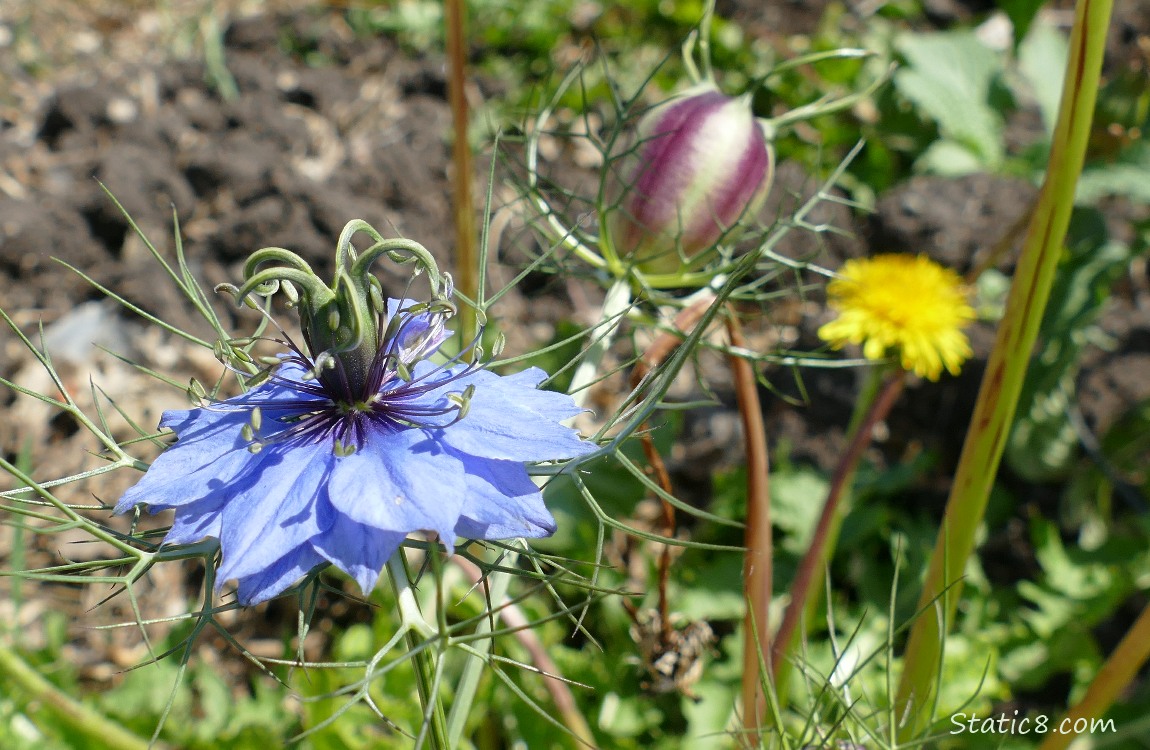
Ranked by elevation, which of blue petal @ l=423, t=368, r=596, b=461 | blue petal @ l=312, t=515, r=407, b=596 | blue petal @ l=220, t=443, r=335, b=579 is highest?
blue petal @ l=423, t=368, r=596, b=461

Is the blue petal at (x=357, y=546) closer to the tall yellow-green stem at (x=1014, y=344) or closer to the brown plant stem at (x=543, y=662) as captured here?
the tall yellow-green stem at (x=1014, y=344)

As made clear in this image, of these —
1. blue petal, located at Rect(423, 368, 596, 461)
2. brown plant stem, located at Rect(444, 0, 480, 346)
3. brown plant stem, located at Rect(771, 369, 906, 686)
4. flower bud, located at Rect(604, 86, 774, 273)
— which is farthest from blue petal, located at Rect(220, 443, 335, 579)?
brown plant stem, located at Rect(771, 369, 906, 686)

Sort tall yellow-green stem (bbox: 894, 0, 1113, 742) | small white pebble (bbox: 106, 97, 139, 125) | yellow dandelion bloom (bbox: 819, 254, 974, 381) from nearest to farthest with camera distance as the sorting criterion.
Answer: tall yellow-green stem (bbox: 894, 0, 1113, 742) → yellow dandelion bloom (bbox: 819, 254, 974, 381) → small white pebble (bbox: 106, 97, 139, 125)

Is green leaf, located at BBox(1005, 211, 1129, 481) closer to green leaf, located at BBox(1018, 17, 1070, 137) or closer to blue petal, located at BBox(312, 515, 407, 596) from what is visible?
green leaf, located at BBox(1018, 17, 1070, 137)

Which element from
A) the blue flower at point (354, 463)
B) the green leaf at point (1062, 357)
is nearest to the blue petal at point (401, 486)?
the blue flower at point (354, 463)

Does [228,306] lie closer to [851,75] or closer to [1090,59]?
[851,75]

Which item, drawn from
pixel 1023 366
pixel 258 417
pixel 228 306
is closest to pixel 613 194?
pixel 1023 366

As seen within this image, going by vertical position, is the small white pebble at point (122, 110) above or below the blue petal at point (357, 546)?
above

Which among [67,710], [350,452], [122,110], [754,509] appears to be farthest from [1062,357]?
[122,110]
